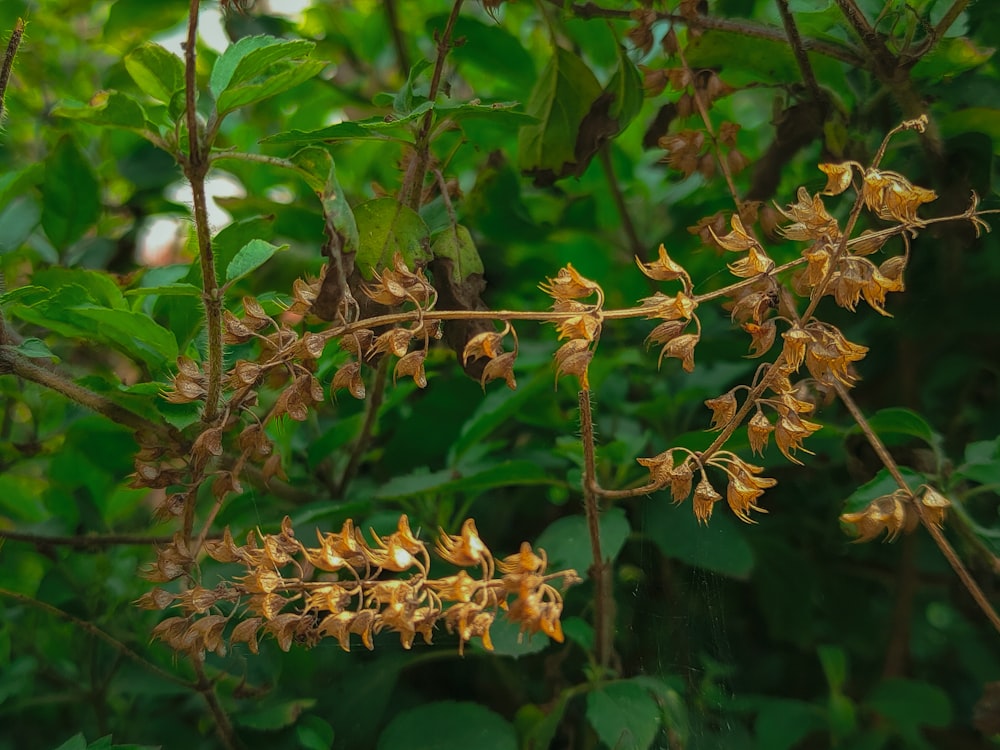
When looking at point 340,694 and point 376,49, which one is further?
point 376,49

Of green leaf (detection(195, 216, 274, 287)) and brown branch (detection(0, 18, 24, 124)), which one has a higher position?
brown branch (detection(0, 18, 24, 124))

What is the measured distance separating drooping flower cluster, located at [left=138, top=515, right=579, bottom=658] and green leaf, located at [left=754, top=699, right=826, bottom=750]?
50 centimetres

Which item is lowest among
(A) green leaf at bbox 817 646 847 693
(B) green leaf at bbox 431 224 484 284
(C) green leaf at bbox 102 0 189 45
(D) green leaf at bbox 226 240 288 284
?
(A) green leaf at bbox 817 646 847 693

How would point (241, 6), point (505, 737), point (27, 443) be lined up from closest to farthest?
1. point (241, 6)
2. point (505, 737)
3. point (27, 443)

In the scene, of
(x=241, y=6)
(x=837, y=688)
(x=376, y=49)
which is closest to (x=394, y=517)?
(x=241, y=6)

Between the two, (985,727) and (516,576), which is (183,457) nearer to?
(516,576)

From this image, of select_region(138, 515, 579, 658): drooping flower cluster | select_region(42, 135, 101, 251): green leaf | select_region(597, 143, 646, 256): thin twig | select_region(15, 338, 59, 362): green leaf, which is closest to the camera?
select_region(138, 515, 579, 658): drooping flower cluster

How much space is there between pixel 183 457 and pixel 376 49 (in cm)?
70

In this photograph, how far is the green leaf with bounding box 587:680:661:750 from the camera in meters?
0.67

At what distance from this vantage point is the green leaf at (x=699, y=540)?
0.79 metres

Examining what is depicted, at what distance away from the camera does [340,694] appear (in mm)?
799

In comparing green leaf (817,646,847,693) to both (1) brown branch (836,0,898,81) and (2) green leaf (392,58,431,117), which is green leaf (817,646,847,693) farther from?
(2) green leaf (392,58,431,117)

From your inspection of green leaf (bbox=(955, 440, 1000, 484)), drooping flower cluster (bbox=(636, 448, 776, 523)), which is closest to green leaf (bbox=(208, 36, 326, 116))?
drooping flower cluster (bbox=(636, 448, 776, 523))

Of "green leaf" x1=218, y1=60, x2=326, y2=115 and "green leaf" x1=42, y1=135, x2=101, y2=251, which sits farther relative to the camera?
"green leaf" x1=42, y1=135, x2=101, y2=251
